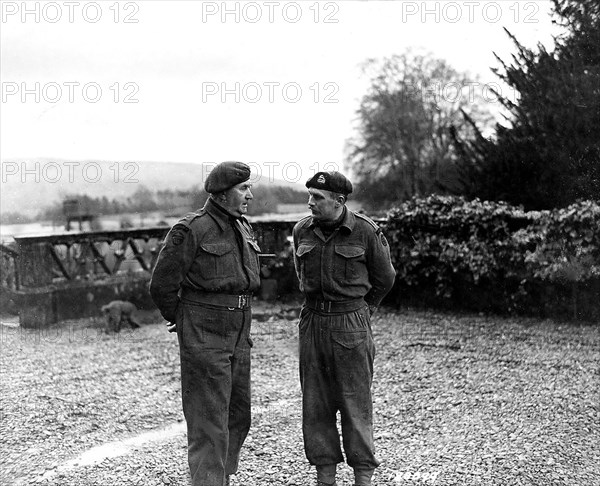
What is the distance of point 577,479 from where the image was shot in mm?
4238

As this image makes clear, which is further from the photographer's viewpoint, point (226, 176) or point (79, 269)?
point (79, 269)

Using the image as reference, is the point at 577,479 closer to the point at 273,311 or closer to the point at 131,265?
the point at 273,311

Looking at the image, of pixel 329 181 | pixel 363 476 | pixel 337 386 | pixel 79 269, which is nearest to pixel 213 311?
pixel 337 386

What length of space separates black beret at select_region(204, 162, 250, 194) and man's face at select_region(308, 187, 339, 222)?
1.41ft

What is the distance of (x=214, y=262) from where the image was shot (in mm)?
3746

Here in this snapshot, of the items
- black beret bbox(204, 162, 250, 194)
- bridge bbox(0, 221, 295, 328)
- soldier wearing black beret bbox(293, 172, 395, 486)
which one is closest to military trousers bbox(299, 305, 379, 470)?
soldier wearing black beret bbox(293, 172, 395, 486)

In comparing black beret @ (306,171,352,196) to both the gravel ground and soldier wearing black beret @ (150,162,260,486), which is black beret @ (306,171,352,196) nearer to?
soldier wearing black beret @ (150,162,260,486)

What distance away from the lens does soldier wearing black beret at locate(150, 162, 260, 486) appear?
12.0 feet

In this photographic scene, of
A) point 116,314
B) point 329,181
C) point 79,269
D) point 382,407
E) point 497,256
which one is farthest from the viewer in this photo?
point 79,269

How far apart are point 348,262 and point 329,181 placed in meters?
0.52

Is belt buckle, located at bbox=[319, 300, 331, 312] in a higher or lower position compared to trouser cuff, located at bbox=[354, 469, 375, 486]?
higher

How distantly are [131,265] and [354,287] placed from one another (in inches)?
Result: 356

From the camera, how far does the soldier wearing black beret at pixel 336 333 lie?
3873 mm

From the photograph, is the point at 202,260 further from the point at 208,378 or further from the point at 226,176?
the point at 208,378
